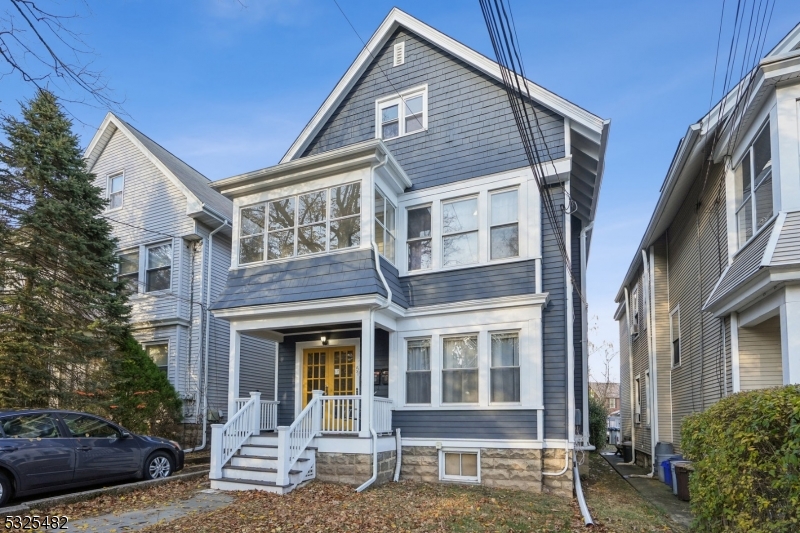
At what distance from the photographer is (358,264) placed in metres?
11.0

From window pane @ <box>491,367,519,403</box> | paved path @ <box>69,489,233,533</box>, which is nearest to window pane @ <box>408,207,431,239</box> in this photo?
window pane @ <box>491,367,519,403</box>

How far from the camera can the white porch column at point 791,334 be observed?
7.39 metres

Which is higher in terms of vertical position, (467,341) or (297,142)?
(297,142)

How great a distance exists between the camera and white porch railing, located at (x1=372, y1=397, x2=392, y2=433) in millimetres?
10755

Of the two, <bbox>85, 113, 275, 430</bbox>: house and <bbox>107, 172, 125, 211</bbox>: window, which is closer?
<bbox>85, 113, 275, 430</bbox>: house

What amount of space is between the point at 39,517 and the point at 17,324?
6368 mm

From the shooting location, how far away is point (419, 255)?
40.5 ft

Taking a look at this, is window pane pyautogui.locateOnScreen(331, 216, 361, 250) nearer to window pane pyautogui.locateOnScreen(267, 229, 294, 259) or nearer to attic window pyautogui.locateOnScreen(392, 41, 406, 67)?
window pane pyautogui.locateOnScreen(267, 229, 294, 259)

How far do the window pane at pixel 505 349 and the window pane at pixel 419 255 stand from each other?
7.21ft

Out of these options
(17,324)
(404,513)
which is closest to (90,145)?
(17,324)

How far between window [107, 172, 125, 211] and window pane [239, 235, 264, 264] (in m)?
7.63

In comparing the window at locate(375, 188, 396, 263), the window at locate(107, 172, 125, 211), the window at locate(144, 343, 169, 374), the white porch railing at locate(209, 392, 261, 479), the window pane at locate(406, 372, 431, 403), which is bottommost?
the white porch railing at locate(209, 392, 261, 479)

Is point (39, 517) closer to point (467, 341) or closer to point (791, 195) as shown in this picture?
point (467, 341)

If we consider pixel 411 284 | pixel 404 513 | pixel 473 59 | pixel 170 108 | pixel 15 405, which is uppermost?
pixel 473 59
